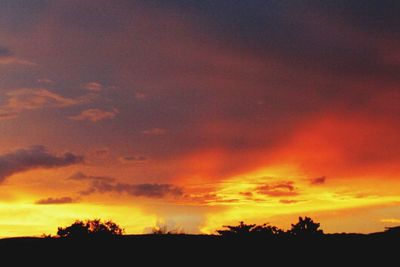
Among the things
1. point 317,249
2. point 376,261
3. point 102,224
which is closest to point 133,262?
point 317,249

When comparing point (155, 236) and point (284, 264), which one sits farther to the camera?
point (155, 236)

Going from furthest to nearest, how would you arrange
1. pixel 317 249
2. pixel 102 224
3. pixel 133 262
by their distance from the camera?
pixel 102 224, pixel 317 249, pixel 133 262

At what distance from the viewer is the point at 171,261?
1315cm

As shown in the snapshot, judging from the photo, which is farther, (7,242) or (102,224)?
(102,224)

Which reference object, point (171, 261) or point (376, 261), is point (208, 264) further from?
point (376, 261)

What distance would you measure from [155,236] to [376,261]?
503 centimetres

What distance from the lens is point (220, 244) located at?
1378 cm

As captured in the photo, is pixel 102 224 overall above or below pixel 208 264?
above

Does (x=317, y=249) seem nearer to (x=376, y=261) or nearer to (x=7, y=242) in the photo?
(x=376, y=261)

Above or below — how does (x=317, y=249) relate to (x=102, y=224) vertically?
below

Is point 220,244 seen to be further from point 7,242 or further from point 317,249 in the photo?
point 7,242

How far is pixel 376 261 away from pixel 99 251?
6.09 metres

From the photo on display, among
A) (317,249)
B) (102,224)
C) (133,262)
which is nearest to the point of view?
(133,262)

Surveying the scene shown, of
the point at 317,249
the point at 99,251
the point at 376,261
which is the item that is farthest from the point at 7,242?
the point at 376,261
